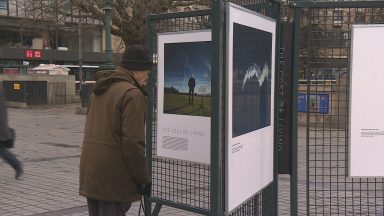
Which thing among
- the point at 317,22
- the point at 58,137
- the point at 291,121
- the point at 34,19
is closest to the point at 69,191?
the point at 291,121

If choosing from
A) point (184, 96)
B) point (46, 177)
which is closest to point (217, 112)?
point (184, 96)

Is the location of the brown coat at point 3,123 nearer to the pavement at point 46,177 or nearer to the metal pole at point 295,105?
the pavement at point 46,177

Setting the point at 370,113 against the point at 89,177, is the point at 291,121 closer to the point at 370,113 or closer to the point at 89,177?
the point at 370,113

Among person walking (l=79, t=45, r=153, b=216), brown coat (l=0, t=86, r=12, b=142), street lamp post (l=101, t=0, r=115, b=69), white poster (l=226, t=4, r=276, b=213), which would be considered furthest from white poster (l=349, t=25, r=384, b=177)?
street lamp post (l=101, t=0, r=115, b=69)

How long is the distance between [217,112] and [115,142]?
2.35ft

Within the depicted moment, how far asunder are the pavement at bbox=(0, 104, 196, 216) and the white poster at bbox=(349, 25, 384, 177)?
2.68m

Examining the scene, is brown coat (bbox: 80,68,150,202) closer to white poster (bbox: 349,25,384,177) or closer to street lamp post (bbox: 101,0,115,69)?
white poster (bbox: 349,25,384,177)

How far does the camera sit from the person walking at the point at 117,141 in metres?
3.52

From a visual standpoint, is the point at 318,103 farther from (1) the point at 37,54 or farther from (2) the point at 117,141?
(1) the point at 37,54

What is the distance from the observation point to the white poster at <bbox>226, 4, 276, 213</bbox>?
3.45 metres

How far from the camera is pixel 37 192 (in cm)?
741

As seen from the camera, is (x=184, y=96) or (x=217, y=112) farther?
(x=184, y=96)

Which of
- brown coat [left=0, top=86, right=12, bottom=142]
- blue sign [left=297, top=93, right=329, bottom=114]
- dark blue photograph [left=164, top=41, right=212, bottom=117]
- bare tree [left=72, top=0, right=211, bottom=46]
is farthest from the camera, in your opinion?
bare tree [left=72, top=0, right=211, bottom=46]

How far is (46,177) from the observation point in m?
8.55
